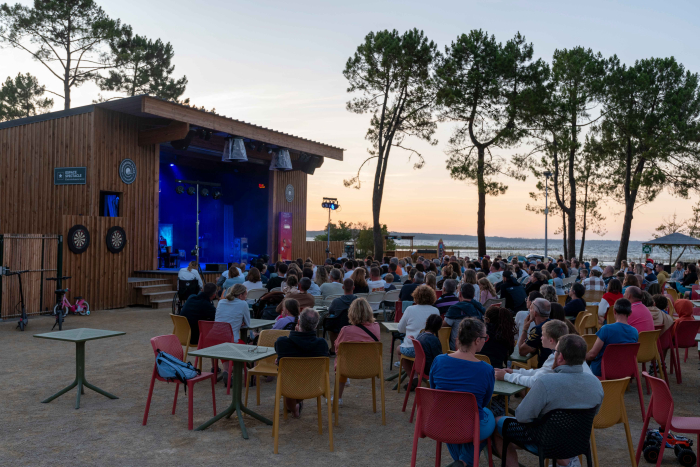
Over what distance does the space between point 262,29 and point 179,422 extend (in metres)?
12.8

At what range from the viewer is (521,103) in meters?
19.2

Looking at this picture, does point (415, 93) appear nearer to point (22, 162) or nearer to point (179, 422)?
point (22, 162)

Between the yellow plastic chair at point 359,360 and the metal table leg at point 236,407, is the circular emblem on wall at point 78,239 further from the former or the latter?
the yellow plastic chair at point 359,360

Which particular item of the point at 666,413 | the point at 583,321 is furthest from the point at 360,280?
the point at 666,413

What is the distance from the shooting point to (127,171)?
507 inches

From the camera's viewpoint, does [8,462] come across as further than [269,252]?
No

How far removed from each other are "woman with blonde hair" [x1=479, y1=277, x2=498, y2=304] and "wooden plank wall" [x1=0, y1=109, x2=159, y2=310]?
27.3 ft

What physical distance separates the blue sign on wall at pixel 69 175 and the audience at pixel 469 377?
11.3 metres

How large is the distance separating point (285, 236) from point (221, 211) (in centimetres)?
252

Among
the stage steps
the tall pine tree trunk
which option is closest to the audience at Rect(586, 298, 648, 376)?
the stage steps

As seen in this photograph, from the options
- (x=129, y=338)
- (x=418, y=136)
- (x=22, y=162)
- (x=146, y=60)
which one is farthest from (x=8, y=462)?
(x=146, y=60)

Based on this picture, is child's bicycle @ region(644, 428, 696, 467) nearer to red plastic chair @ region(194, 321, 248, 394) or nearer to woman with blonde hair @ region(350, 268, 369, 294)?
red plastic chair @ region(194, 321, 248, 394)

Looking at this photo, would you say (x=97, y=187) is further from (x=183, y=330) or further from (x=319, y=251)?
(x=319, y=251)

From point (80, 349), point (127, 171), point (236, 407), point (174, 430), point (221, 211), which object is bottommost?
point (174, 430)
